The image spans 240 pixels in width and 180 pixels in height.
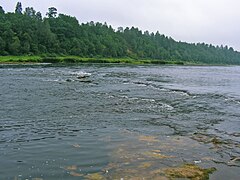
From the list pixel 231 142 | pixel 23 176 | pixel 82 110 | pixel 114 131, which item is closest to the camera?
pixel 23 176

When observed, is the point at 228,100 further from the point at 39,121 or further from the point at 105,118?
the point at 39,121

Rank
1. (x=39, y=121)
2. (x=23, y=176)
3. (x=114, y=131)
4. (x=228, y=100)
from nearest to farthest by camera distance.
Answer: (x=23, y=176)
(x=114, y=131)
(x=39, y=121)
(x=228, y=100)

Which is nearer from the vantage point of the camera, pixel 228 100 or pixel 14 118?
pixel 14 118

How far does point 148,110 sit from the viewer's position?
93.9 feet

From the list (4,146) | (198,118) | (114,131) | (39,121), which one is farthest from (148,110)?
(4,146)

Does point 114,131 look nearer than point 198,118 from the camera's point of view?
Yes

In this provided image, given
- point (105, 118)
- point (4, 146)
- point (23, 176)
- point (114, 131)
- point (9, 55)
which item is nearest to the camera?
point (23, 176)

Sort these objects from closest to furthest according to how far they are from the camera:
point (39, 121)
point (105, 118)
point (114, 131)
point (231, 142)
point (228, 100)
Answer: point (231, 142)
point (114, 131)
point (39, 121)
point (105, 118)
point (228, 100)

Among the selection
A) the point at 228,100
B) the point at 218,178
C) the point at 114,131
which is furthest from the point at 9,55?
the point at 218,178

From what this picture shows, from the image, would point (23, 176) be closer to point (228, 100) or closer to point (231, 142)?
point (231, 142)

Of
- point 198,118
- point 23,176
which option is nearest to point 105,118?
point 198,118

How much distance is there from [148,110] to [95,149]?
1273 centimetres

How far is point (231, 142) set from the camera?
18.8 meters

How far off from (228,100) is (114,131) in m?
21.6
